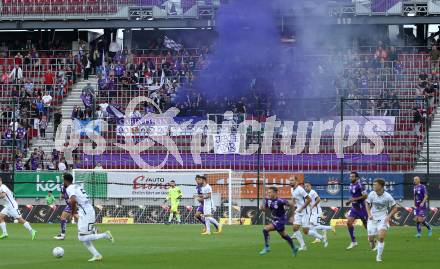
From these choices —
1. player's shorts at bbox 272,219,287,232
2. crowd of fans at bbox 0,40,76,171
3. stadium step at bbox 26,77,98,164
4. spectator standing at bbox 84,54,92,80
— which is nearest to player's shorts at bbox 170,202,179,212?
crowd of fans at bbox 0,40,76,171

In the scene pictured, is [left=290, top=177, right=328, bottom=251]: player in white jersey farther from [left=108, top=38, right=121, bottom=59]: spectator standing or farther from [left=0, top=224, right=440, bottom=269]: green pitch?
[left=108, top=38, right=121, bottom=59]: spectator standing

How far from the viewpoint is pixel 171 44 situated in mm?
62906

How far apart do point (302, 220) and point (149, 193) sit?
2059cm

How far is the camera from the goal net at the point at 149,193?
1964 inches

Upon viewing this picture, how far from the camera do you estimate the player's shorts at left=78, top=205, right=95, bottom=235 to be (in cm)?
2541

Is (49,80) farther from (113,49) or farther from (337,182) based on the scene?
(337,182)

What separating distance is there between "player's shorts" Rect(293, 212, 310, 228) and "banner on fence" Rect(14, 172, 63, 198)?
73.8 feet

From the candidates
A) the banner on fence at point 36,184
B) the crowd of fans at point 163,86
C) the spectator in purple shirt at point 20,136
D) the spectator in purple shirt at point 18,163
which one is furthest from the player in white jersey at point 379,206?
the spectator in purple shirt at point 20,136

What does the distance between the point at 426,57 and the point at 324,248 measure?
29141mm

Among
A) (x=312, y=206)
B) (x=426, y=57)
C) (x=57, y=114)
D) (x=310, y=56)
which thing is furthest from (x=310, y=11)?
(x=312, y=206)

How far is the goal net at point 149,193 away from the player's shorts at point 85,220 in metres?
23.5

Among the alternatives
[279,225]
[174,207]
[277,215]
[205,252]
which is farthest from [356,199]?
[174,207]

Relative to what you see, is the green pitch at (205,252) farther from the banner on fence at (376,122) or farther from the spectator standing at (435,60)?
the spectator standing at (435,60)

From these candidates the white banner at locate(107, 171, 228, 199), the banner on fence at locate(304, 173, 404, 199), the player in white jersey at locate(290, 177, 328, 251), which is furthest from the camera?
the white banner at locate(107, 171, 228, 199)
